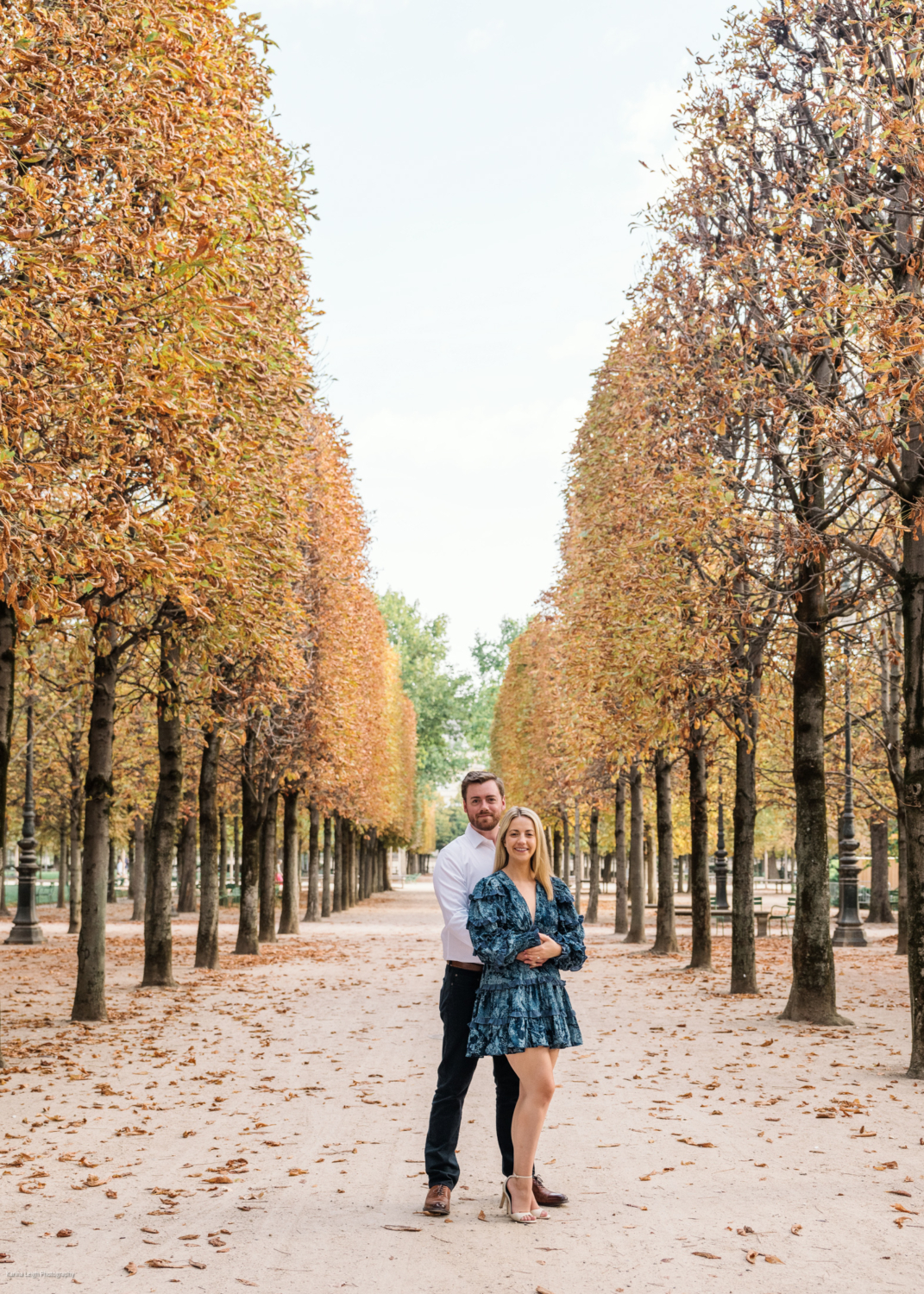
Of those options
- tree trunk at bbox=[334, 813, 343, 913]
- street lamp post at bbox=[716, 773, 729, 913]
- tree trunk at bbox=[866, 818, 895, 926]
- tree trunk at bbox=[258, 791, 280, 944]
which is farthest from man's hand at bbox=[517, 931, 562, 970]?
tree trunk at bbox=[334, 813, 343, 913]

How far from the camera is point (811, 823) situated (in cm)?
1430

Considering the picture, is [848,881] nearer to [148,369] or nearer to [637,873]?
[637,873]

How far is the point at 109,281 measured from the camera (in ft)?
31.3

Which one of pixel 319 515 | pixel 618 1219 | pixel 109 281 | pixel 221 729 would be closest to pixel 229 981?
pixel 221 729

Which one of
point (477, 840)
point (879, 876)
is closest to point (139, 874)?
point (879, 876)

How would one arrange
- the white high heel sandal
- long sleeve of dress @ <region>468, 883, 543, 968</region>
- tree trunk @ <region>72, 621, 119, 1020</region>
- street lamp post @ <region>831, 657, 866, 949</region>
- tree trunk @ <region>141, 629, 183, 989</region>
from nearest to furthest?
1. long sleeve of dress @ <region>468, 883, 543, 968</region>
2. the white high heel sandal
3. tree trunk @ <region>72, 621, 119, 1020</region>
4. tree trunk @ <region>141, 629, 183, 989</region>
5. street lamp post @ <region>831, 657, 866, 949</region>

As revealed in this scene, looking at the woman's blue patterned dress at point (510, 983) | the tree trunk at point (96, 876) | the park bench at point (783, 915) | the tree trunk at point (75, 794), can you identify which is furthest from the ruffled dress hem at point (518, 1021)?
the tree trunk at point (75, 794)

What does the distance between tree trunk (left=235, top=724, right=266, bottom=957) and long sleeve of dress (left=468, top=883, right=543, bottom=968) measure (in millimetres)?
18820

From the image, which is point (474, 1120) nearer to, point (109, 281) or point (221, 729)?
point (109, 281)

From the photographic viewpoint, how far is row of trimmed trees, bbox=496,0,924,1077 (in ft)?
35.5

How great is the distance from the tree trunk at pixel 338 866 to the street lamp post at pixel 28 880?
18618 mm

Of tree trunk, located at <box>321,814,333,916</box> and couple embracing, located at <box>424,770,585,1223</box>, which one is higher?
couple embracing, located at <box>424,770,585,1223</box>

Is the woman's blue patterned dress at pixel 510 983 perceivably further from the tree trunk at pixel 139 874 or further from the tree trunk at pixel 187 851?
the tree trunk at pixel 139 874

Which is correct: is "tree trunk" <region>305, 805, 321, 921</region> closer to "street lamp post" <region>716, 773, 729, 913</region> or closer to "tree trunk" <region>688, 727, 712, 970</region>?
"street lamp post" <region>716, 773, 729, 913</region>
